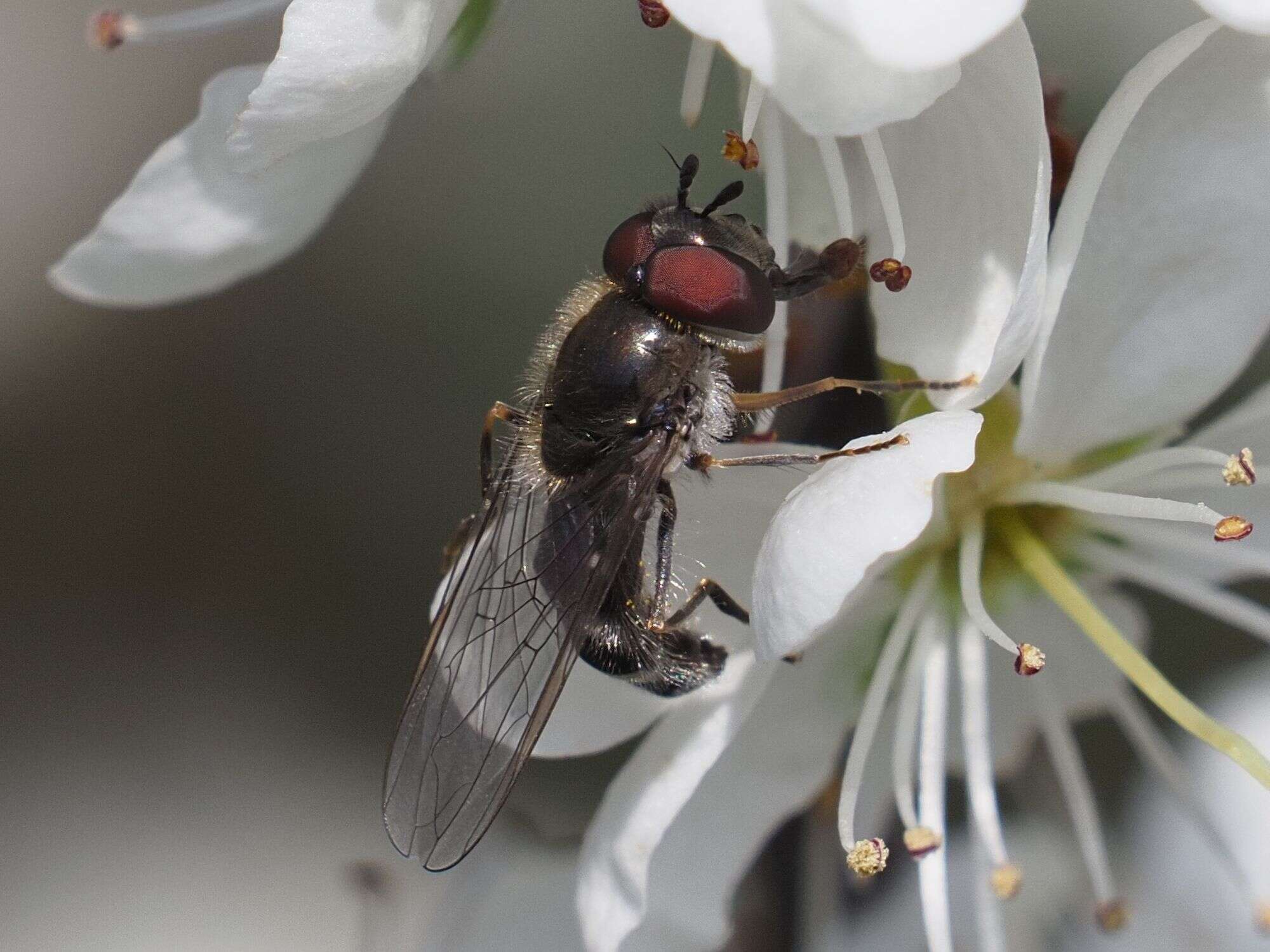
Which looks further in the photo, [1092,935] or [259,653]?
[259,653]

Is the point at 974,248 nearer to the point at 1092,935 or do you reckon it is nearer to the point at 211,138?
the point at 211,138

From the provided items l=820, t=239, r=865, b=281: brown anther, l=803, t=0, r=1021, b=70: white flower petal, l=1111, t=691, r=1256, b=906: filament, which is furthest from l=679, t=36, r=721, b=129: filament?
l=1111, t=691, r=1256, b=906: filament

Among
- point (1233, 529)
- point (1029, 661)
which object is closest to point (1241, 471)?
point (1233, 529)

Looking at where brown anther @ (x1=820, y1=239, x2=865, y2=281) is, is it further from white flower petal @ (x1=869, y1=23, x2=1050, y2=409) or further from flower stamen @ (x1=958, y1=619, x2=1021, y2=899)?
flower stamen @ (x1=958, y1=619, x2=1021, y2=899)

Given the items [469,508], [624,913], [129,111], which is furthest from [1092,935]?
[129,111]

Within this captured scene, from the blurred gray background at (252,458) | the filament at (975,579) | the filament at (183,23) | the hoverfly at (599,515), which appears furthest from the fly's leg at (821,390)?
the blurred gray background at (252,458)
